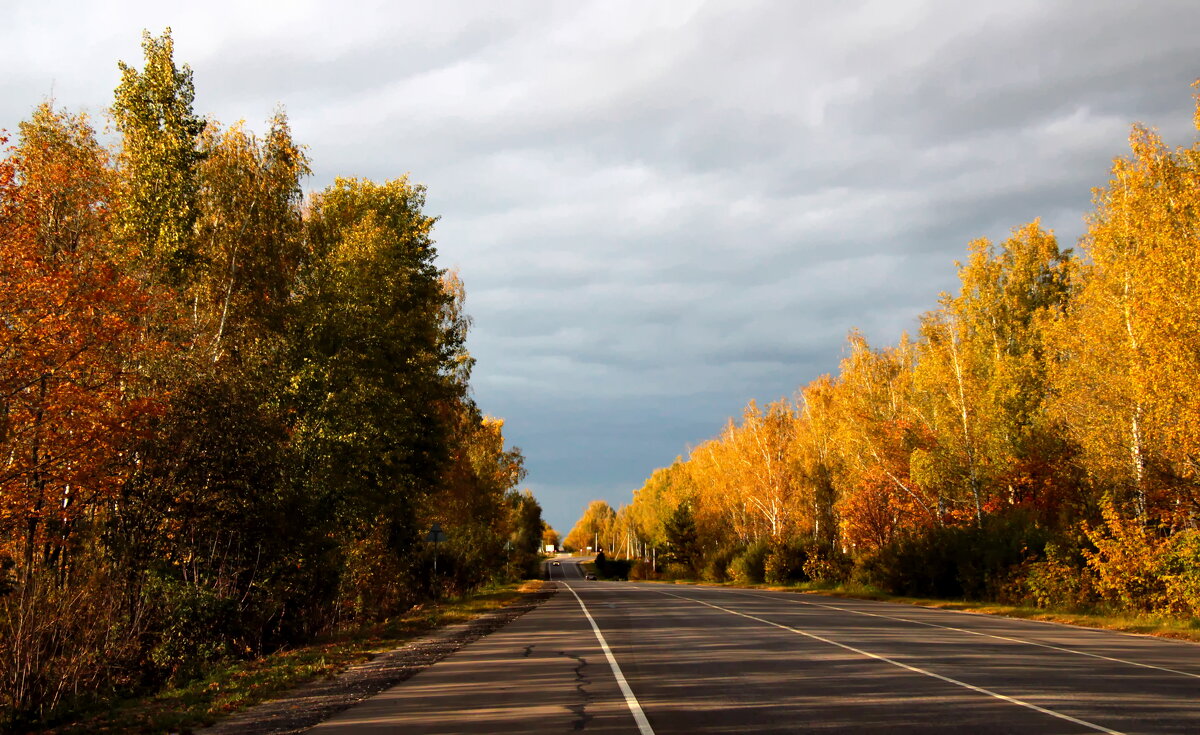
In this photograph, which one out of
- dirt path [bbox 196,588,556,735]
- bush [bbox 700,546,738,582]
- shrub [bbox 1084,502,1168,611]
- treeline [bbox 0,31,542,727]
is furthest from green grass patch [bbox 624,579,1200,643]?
bush [bbox 700,546,738,582]

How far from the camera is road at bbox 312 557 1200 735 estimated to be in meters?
8.63

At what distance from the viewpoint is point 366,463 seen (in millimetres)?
25266

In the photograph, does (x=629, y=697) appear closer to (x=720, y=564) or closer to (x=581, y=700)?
(x=581, y=700)

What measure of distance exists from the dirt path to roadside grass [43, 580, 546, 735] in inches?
12.1

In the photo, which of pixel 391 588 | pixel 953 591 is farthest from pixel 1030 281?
pixel 391 588

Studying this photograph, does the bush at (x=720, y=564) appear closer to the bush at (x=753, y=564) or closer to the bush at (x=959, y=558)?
the bush at (x=753, y=564)

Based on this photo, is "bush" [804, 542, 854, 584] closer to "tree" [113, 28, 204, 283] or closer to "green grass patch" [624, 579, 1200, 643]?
"green grass patch" [624, 579, 1200, 643]

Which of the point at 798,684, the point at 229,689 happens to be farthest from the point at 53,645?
the point at 798,684

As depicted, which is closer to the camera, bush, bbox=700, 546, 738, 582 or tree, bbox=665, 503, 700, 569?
bush, bbox=700, 546, 738, 582

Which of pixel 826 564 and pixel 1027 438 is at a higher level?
pixel 1027 438

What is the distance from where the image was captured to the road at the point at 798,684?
340 inches

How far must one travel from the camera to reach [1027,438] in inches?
1563

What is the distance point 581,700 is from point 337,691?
3763 mm

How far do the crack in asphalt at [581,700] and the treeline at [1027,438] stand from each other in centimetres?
1802
